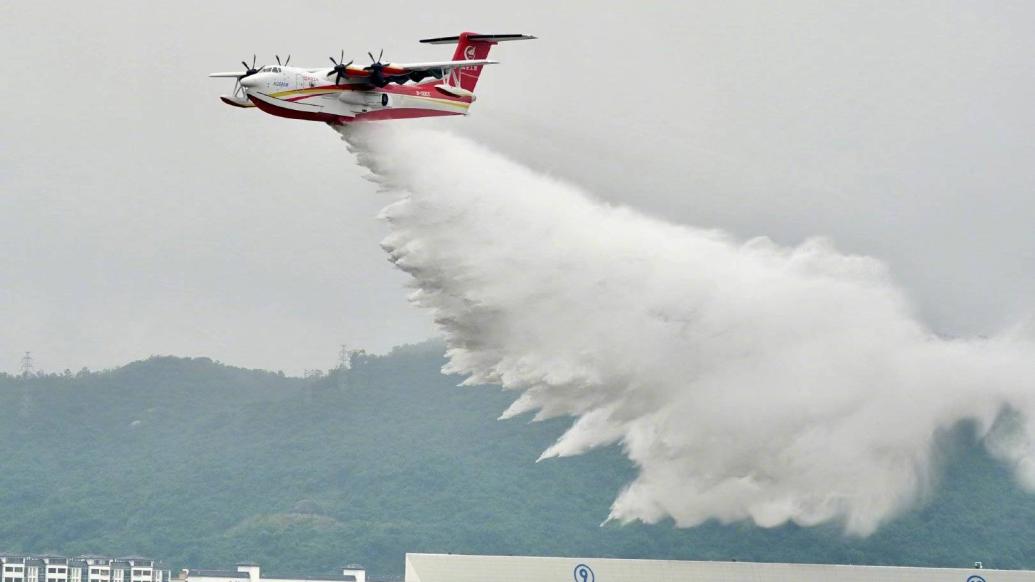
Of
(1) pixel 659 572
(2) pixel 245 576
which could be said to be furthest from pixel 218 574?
(1) pixel 659 572


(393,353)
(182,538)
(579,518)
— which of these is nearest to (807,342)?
(579,518)

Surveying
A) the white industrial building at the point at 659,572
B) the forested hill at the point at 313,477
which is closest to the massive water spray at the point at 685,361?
the white industrial building at the point at 659,572

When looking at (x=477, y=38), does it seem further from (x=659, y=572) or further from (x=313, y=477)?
(x=313, y=477)

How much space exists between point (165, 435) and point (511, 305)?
78.3m

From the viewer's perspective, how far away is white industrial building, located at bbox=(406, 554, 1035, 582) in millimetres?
45875

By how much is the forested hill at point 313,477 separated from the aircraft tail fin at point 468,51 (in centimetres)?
3869

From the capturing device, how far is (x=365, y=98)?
41.9 metres

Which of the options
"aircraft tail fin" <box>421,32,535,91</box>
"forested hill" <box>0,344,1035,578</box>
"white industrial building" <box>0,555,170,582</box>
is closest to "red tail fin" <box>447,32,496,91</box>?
A: "aircraft tail fin" <box>421,32,535,91</box>

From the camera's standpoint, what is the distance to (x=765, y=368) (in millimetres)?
46406

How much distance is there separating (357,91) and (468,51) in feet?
16.5

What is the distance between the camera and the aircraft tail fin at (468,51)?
44.0 meters

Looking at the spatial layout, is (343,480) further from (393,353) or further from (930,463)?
A: (930,463)

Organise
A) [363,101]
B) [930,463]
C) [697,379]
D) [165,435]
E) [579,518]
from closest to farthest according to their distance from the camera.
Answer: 1. [363,101]
2. [697,379]
3. [930,463]
4. [579,518]
5. [165,435]

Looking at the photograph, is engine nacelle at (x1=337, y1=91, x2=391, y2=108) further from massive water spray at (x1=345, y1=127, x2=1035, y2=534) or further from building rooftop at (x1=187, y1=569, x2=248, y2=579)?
building rooftop at (x1=187, y1=569, x2=248, y2=579)
